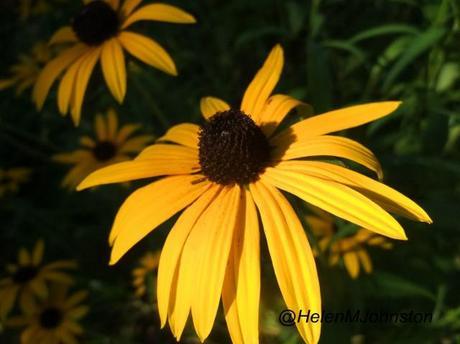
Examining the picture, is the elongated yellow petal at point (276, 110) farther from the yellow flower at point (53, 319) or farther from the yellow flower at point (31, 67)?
the yellow flower at point (31, 67)

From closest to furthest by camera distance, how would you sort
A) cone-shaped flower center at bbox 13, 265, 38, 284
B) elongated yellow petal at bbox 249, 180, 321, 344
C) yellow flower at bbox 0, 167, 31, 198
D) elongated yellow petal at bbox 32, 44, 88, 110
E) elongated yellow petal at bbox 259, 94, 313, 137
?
elongated yellow petal at bbox 249, 180, 321, 344
elongated yellow petal at bbox 259, 94, 313, 137
elongated yellow petal at bbox 32, 44, 88, 110
cone-shaped flower center at bbox 13, 265, 38, 284
yellow flower at bbox 0, 167, 31, 198

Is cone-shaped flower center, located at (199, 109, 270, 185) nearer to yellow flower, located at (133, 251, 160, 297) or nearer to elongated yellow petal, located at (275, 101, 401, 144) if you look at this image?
elongated yellow petal, located at (275, 101, 401, 144)

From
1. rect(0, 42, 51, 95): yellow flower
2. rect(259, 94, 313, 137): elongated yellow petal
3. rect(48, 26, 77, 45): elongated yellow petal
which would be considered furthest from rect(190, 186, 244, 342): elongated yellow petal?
rect(0, 42, 51, 95): yellow flower

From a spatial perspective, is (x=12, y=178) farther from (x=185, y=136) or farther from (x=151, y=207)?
(x=151, y=207)

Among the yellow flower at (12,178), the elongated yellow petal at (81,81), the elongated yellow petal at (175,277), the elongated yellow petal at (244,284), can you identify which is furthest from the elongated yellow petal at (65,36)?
the elongated yellow petal at (244,284)

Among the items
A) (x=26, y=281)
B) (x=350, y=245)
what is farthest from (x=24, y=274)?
(x=350, y=245)
